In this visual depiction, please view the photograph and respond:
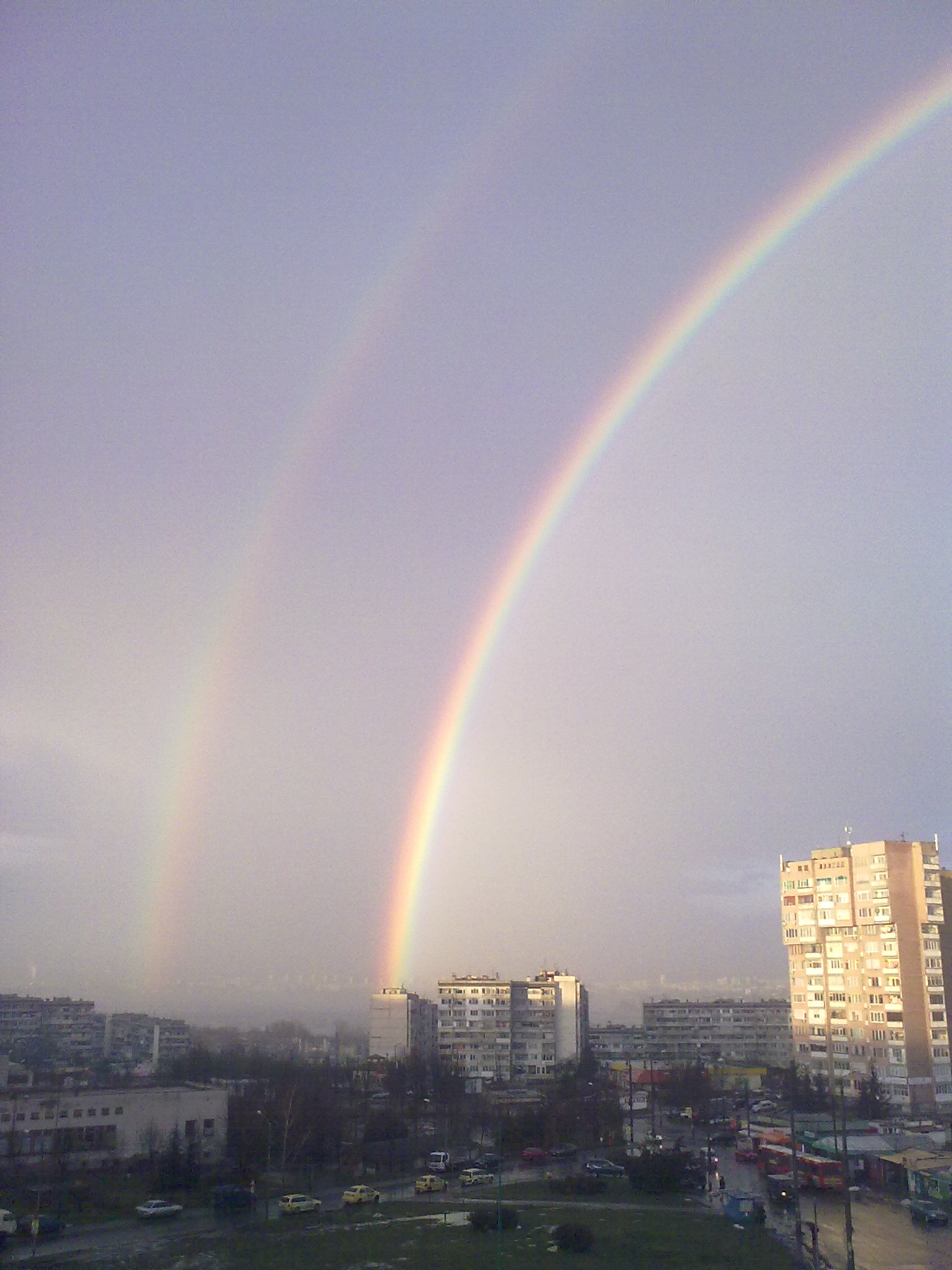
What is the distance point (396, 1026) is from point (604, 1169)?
33.2 meters

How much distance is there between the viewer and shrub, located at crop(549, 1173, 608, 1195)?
56.7ft

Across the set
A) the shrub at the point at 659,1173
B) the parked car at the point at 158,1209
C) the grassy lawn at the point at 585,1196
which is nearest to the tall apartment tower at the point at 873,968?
the shrub at the point at 659,1173

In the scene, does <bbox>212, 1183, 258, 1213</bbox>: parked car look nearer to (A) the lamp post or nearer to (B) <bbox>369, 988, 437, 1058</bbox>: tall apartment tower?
(A) the lamp post

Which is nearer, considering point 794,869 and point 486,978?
point 794,869

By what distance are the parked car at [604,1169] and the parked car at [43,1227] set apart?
372 inches

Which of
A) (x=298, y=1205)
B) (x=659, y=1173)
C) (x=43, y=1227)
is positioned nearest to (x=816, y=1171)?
(x=659, y=1173)

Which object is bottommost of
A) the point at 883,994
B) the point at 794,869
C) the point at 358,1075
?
the point at 358,1075

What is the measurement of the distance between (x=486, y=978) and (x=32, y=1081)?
25909 millimetres

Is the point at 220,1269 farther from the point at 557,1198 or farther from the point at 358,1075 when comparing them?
the point at 358,1075

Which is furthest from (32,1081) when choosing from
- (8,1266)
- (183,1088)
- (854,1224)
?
(854,1224)

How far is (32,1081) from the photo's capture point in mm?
29422

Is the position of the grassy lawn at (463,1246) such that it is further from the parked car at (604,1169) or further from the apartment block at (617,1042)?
the apartment block at (617,1042)

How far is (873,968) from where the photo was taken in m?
35.2

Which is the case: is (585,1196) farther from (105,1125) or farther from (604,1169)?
(105,1125)
